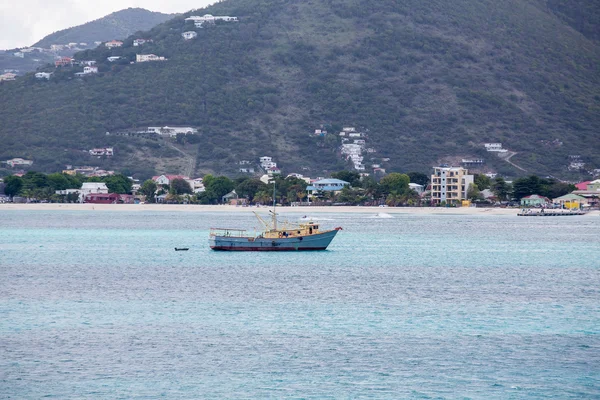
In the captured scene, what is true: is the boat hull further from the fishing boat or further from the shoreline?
the shoreline

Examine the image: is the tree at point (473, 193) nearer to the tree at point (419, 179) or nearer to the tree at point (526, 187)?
the tree at point (526, 187)

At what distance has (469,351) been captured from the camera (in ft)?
111

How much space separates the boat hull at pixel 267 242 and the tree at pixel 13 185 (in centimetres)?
10483

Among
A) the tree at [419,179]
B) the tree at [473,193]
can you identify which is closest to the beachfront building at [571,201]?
the tree at [473,193]

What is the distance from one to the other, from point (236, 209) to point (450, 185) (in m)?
35.5

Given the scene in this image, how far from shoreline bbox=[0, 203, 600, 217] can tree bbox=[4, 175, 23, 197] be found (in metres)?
4.83

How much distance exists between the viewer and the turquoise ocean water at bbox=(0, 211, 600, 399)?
29516 millimetres

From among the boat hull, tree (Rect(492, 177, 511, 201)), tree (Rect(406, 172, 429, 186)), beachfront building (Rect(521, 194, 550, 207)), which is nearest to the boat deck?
beachfront building (Rect(521, 194, 550, 207))

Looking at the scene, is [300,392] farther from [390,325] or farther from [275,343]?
[390,325]

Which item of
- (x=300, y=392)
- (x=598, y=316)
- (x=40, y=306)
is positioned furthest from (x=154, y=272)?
(x=300, y=392)

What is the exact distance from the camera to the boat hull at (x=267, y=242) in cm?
7419

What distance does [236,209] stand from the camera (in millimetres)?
160000

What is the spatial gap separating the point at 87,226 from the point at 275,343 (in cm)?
8278

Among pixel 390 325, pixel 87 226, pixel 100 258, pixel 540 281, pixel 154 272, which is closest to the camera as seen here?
pixel 390 325
